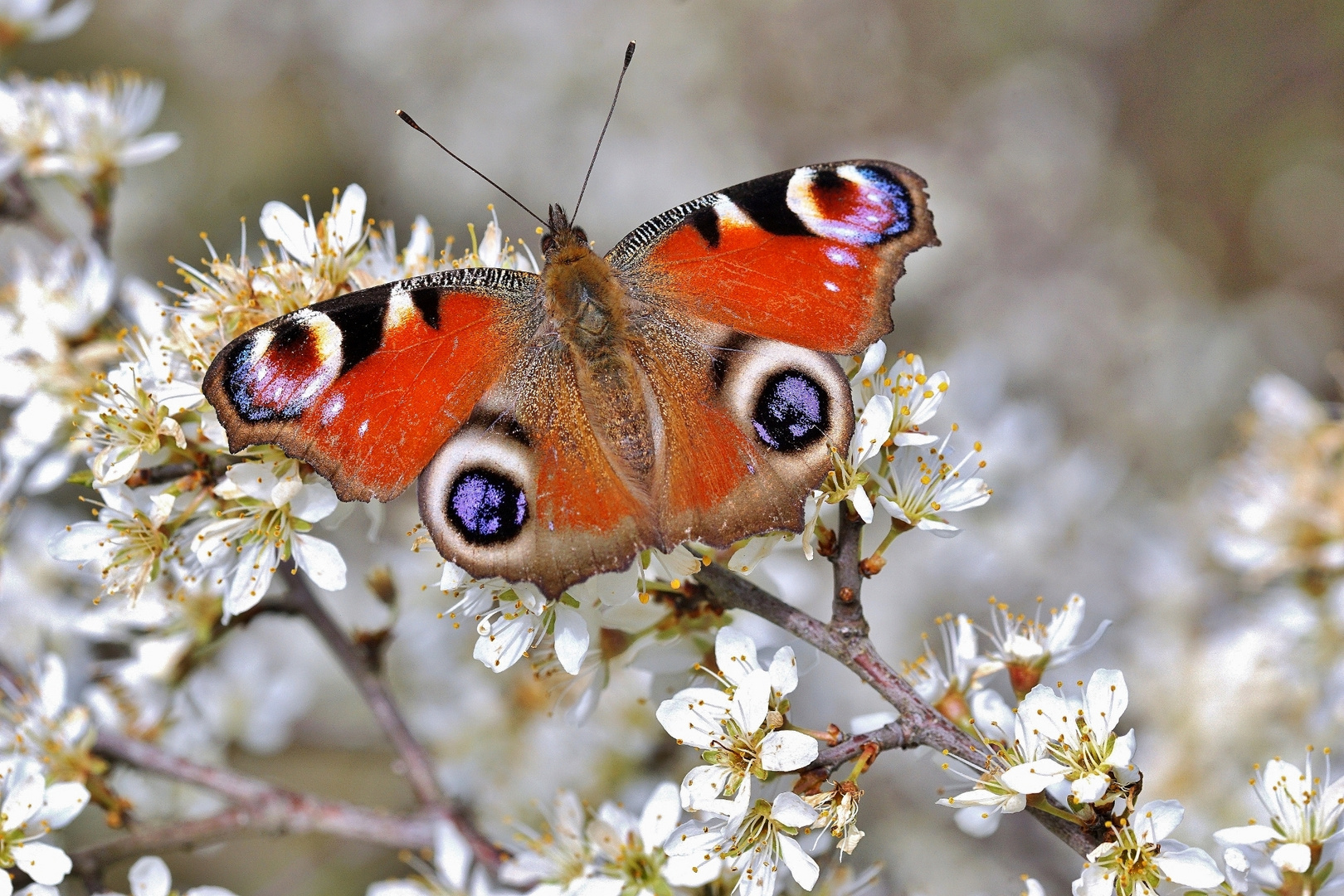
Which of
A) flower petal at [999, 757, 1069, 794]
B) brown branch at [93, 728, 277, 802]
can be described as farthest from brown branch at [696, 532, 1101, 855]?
brown branch at [93, 728, 277, 802]

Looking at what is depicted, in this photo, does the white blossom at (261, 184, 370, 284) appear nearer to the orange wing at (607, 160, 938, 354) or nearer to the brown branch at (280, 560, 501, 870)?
the orange wing at (607, 160, 938, 354)

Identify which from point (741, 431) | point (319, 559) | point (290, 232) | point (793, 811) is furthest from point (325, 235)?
point (793, 811)

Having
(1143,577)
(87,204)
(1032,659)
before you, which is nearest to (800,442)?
(1032,659)

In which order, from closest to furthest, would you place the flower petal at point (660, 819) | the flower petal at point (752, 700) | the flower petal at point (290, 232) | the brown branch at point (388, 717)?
1. the flower petal at point (752, 700)
2. the flower petal at point (660, 819)
3. the flower petal at point (290, 232)
4. the brown branch at point (388, 717)

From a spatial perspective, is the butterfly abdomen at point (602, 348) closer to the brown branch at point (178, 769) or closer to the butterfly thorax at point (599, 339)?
the butterfly thorax at point (599, 339)

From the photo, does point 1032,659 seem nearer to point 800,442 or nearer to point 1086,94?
point 800,442

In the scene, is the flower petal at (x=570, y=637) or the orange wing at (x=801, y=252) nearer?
the flower petal at (x=570, y=637)

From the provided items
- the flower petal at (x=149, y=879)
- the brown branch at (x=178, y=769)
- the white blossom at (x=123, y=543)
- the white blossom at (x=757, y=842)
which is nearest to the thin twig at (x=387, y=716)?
the brown branch at (x=178, y=769)
